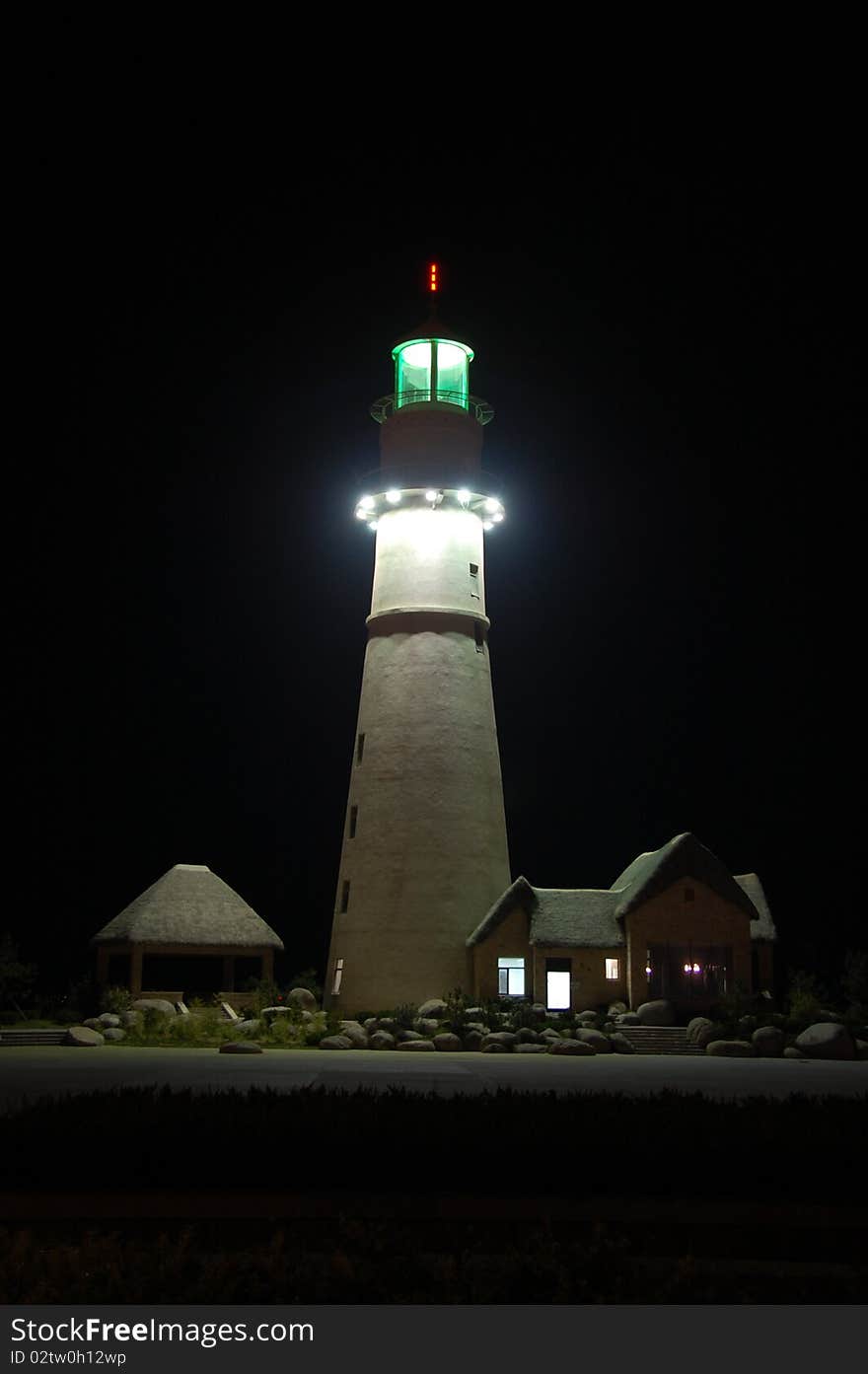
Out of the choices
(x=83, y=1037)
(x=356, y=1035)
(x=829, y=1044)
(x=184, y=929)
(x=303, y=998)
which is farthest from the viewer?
(x=184, y=929)

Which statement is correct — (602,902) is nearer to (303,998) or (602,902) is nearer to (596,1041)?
(596,1041)

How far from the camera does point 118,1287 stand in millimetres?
9570

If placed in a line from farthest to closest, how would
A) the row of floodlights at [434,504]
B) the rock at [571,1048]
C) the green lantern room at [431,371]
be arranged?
the green lantern room at [431,371]
the row of floodlights at [434,504]
the rock at [571,1048]

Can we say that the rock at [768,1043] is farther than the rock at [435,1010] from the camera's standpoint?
No

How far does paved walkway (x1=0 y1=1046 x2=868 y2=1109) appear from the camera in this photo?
21312mm

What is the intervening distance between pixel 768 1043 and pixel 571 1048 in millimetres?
4923

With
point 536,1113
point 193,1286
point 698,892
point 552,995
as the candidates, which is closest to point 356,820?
point 552,995

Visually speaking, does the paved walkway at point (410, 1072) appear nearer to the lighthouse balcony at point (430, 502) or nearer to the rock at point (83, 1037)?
the rock at point (83, 1037)

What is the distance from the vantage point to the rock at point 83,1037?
115ft

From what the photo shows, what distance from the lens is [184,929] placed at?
4328 cm

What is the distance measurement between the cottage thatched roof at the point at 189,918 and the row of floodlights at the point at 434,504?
13.1 metres

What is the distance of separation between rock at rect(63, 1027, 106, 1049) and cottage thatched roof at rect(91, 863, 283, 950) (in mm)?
6928

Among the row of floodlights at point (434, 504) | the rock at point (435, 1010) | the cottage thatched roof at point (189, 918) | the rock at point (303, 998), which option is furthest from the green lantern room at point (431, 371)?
the rock at point (435, 1010)

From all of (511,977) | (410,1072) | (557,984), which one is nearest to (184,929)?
(511,977)
